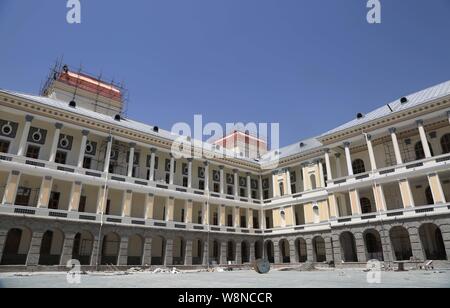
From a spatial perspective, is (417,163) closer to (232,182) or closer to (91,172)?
(232,182)

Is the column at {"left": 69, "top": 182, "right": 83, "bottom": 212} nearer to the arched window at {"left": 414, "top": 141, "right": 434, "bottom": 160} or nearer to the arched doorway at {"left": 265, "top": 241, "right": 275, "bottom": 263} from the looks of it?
the arched doorway at {"left": 265, "top": 241, "right": 275, "bottom": 263}

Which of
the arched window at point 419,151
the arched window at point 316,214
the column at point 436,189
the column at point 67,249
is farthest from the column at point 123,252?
the arched window at point 419,151

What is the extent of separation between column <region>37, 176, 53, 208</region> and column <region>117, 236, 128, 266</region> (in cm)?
752

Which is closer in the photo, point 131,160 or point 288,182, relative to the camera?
point 131,160

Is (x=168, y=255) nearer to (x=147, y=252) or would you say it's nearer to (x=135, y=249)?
(x=147, y=252)

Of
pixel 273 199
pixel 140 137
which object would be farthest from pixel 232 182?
pixel 140 137

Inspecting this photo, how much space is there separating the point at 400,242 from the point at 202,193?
2179cm

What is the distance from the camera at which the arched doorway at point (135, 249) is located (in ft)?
105

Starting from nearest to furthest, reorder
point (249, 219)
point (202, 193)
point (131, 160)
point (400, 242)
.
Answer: point (400, 242)
point (131, 160)
point (202, 193)
point (249, 219)

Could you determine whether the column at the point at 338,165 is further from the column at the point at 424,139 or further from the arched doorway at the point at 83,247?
the arched doorway at the point at 83,247

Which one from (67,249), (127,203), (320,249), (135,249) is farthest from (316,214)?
(67,249)

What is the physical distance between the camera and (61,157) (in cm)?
3019
